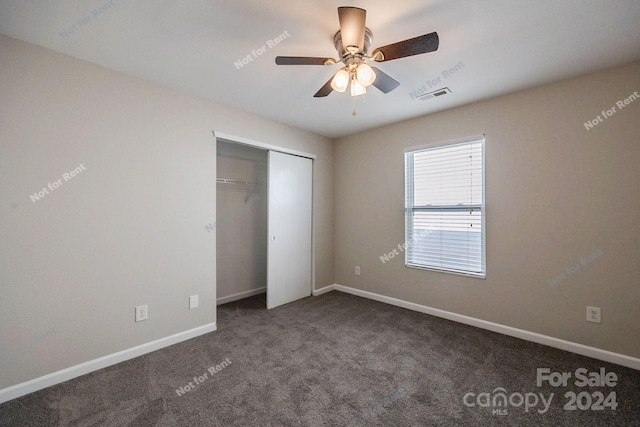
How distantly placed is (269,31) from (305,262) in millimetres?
2937

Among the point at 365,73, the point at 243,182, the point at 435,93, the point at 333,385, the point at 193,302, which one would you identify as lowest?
the point at 333,385

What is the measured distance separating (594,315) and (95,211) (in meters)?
4.28

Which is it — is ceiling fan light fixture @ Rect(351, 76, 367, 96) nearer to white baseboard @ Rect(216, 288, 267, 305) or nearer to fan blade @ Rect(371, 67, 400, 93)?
fan blade @ Rect(371, 67, 400, 93)

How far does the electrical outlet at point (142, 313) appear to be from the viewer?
2.37m

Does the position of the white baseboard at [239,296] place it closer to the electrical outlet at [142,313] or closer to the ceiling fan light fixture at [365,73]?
the electrical outlet at [142,313]

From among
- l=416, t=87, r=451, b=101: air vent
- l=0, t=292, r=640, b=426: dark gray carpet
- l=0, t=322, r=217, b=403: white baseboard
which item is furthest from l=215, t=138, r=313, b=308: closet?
l=416, t=87, r=451, b=101: air vent

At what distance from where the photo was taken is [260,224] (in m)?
4.36

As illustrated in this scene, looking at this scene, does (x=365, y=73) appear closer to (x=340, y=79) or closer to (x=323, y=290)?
(x=340, y=79)

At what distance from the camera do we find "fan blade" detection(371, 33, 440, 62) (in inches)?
55.7

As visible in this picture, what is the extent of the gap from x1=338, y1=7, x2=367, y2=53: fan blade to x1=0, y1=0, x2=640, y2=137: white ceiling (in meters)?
0.22

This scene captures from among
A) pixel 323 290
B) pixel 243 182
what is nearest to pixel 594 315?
pixel 323 290

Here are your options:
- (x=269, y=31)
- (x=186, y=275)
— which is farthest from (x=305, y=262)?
(x=269, y=31)

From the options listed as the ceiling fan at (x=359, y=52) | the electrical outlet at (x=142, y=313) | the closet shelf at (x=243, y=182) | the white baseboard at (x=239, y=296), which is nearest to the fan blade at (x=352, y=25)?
the ceiling fan at (x=359, y=52)

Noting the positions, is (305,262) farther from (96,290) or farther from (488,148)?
(488,148)
